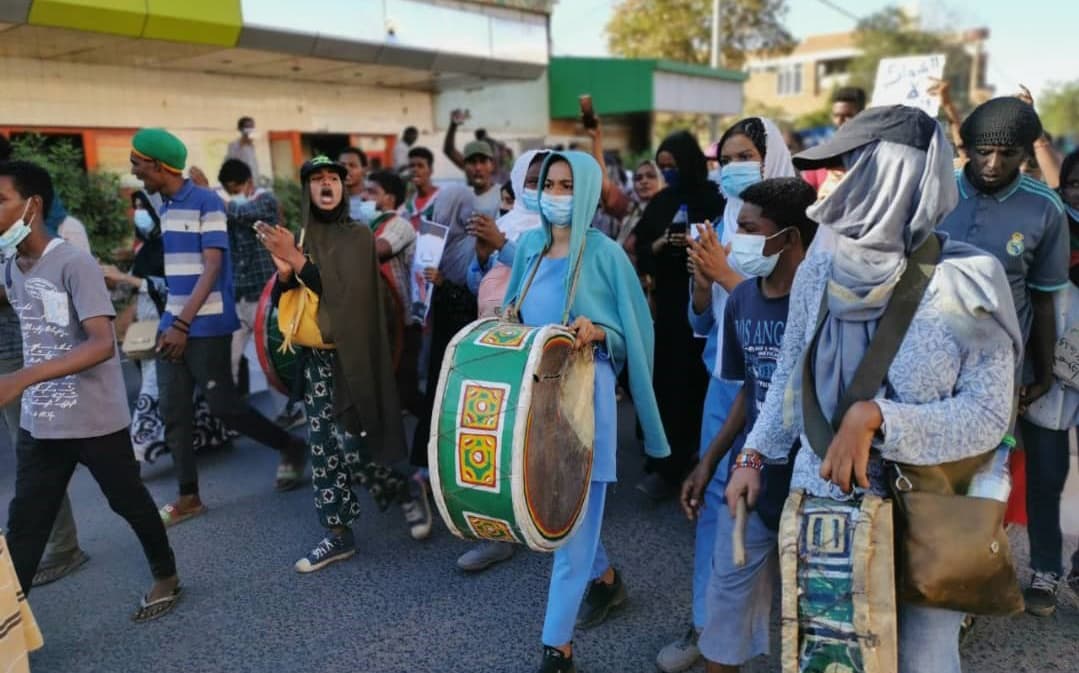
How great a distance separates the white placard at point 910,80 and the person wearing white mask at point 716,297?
1858 millimetres

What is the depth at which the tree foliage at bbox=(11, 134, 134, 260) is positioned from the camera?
8.54 m

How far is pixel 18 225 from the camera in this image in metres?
3.04

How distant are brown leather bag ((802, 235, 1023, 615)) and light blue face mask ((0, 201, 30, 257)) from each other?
2.88 m

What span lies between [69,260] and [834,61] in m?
59.1

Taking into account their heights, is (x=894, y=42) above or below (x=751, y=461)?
above

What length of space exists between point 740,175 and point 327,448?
2.24 meters

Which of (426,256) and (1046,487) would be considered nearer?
(1046,487)

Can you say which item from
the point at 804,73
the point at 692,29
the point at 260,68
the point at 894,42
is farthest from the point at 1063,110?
the point at 260,68

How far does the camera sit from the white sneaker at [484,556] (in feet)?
12.2

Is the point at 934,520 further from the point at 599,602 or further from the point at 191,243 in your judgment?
the point at 191,243

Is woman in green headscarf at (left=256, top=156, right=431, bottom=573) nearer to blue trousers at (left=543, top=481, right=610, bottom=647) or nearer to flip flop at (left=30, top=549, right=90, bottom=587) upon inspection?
flip flop at (left=30, top=549, right=90, bottom=587)

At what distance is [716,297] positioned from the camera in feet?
10.2

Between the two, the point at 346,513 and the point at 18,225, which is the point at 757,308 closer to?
the point at 346,513

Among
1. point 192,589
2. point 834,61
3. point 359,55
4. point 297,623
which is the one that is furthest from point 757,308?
point 834,61
